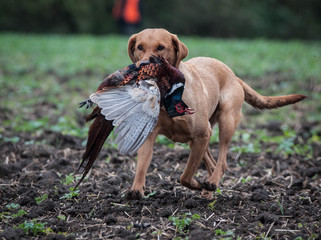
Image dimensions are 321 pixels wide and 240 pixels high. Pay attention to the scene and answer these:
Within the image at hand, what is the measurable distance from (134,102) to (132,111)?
0.27 feet

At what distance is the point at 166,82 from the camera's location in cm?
391

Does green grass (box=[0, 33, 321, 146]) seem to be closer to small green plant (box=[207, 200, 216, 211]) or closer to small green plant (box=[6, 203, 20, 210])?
small green plant (box=[207, 200, 216, 211])

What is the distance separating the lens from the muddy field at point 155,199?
3.81 meters

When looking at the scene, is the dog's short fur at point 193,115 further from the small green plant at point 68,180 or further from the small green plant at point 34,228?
the small green plant at point 34,228

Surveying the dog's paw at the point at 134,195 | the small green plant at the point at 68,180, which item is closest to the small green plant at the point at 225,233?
the dog's paw at the point at 134,195

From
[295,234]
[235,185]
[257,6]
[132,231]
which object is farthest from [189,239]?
[257,6]

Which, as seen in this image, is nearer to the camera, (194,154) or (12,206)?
(12,206)

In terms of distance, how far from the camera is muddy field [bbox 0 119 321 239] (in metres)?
3.81

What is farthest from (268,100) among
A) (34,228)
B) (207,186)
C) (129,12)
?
(129,12)

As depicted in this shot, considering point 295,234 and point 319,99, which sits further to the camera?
point 319,99

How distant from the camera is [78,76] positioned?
12.9 metres

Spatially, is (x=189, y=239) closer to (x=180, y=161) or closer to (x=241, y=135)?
(x=180, y=161)

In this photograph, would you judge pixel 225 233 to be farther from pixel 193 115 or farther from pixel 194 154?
pixel 193 115

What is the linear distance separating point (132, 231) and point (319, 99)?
7648mm
